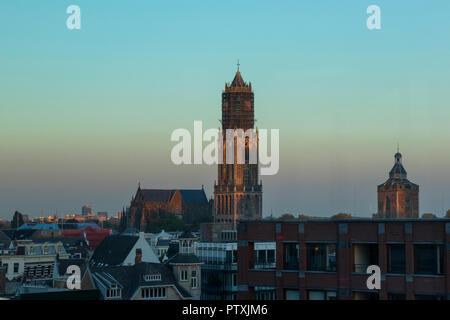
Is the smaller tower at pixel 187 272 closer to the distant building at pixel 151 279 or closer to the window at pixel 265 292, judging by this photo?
the distant building at pixel 151 279

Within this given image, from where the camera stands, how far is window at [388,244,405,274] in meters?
36.8

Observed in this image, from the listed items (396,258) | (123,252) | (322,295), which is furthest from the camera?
(123,252)

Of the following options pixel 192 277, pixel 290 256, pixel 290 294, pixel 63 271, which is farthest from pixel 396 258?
pixel 63 271

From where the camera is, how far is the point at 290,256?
40.0m

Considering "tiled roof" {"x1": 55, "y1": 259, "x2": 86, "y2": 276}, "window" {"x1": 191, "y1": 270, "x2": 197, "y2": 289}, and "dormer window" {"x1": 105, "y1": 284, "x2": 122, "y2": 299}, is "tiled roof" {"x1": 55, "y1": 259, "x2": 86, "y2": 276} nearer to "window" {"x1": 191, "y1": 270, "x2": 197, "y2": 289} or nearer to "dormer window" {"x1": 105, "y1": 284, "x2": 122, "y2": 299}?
"window" {"x1": 191, "y1": 270, "x2": 197, "y2": 289}

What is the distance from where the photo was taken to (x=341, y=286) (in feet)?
124

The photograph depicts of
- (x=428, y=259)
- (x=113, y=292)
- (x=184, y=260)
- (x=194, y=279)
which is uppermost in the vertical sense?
(x=184, y=260)

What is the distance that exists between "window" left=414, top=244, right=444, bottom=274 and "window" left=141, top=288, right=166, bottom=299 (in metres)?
36.2

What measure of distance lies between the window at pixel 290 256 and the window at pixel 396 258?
509 cm

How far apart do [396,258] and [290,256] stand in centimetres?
581

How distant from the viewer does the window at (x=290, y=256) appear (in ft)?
130

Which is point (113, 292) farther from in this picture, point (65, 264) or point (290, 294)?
point (290, 294)
